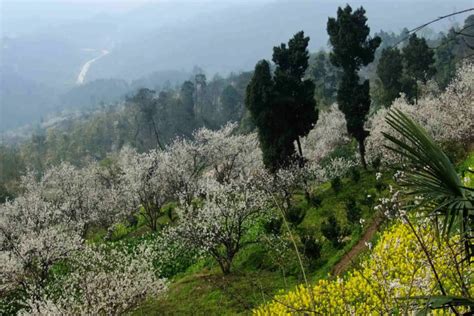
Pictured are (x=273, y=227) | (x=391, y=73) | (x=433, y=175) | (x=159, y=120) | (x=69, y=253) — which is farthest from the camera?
(x=159, y=120)

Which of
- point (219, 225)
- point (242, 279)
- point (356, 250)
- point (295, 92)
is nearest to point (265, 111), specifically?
point (295, 92)

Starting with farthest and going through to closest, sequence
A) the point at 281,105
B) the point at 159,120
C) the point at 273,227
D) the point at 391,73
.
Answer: the point at 159,120 < the point at 391,73 < the point at 281,105 < the point at 273,227

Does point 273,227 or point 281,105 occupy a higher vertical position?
point 281,105

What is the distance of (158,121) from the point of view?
115 m

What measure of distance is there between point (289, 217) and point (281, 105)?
10.1 meters

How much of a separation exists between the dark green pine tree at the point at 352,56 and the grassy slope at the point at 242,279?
7703mm

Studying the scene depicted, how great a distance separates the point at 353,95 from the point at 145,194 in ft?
60.2

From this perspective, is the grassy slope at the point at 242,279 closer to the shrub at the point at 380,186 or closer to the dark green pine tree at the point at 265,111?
the shrub at the point at 380,186

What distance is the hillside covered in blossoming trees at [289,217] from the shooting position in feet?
17.6

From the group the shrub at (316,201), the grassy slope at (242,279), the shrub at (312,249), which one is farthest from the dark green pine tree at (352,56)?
the shrub at (312,249)

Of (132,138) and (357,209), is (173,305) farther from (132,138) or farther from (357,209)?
(132,138)

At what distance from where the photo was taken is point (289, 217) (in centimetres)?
2558

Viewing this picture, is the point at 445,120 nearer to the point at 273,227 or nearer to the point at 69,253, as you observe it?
the point at 273,227

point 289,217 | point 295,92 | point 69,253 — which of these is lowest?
point 69,253
